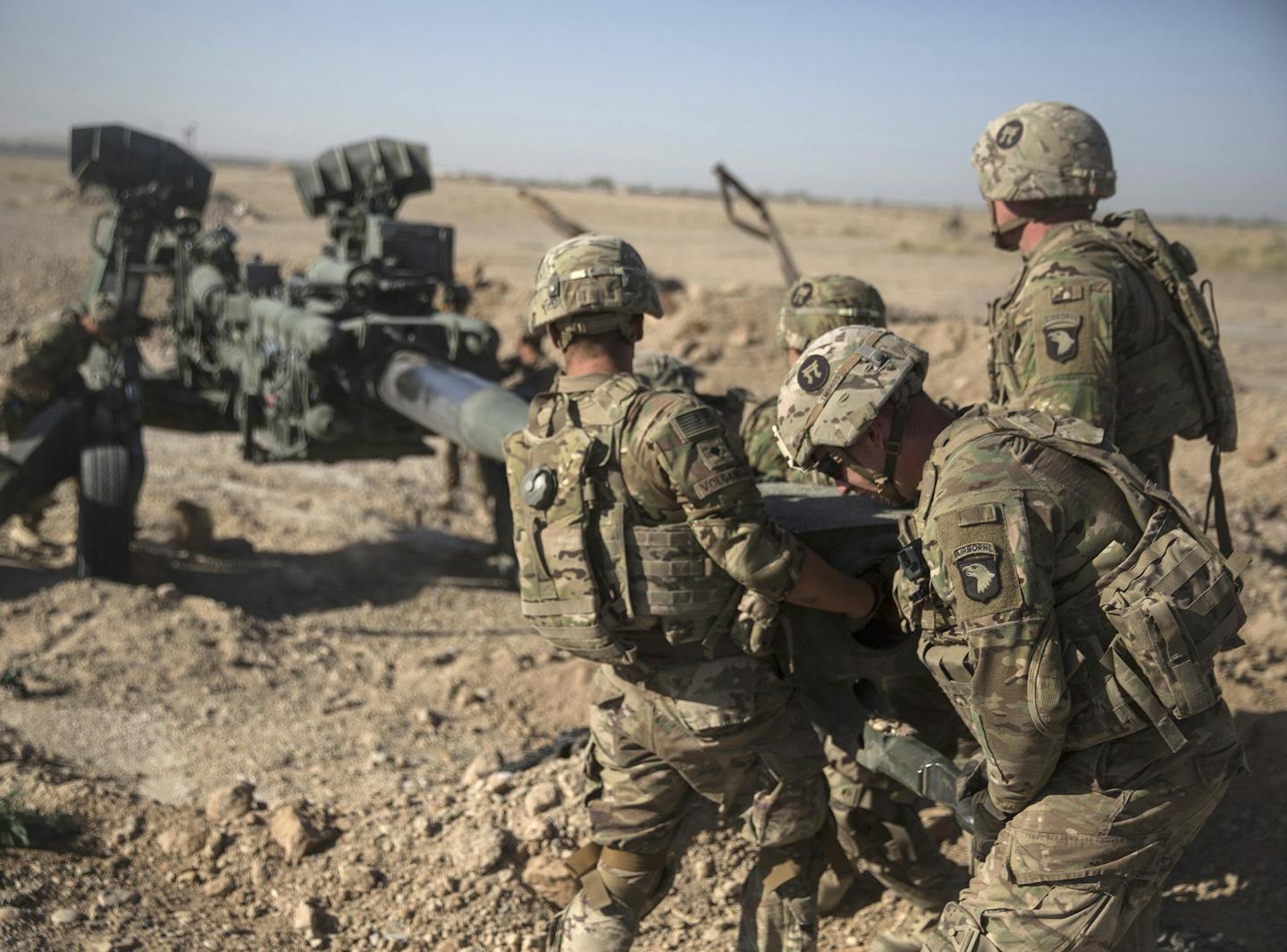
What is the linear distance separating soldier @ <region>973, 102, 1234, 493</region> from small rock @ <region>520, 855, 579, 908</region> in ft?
6.81

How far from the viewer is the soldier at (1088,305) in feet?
11.7

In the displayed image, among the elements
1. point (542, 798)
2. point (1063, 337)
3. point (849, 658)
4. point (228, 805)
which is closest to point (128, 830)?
point (228, 805)

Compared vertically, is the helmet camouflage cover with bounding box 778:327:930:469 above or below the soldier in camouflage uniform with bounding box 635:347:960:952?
above

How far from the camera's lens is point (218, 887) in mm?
4133

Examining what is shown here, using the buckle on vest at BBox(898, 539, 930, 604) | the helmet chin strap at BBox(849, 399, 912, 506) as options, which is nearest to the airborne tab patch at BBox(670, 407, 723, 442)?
the helmet chin strap at BBox(849, 399, 912, 506)

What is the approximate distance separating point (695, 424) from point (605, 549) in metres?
0.40

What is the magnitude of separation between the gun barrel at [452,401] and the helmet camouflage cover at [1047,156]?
7.01 ft

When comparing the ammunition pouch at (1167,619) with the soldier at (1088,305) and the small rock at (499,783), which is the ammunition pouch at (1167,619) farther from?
the small rock at (499,783)

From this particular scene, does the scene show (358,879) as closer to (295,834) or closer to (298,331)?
(295,834)

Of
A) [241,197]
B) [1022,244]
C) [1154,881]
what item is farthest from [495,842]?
[241,197]

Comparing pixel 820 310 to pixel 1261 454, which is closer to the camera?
pixel 820 310

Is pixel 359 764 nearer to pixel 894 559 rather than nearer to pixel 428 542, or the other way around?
pixel 894 559

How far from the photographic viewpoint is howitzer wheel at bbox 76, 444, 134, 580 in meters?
7.20

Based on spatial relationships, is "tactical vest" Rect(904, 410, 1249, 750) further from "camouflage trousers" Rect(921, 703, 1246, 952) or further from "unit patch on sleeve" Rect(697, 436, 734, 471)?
"unit patch on sleeve" Rect(697, 436, 734, 471)
